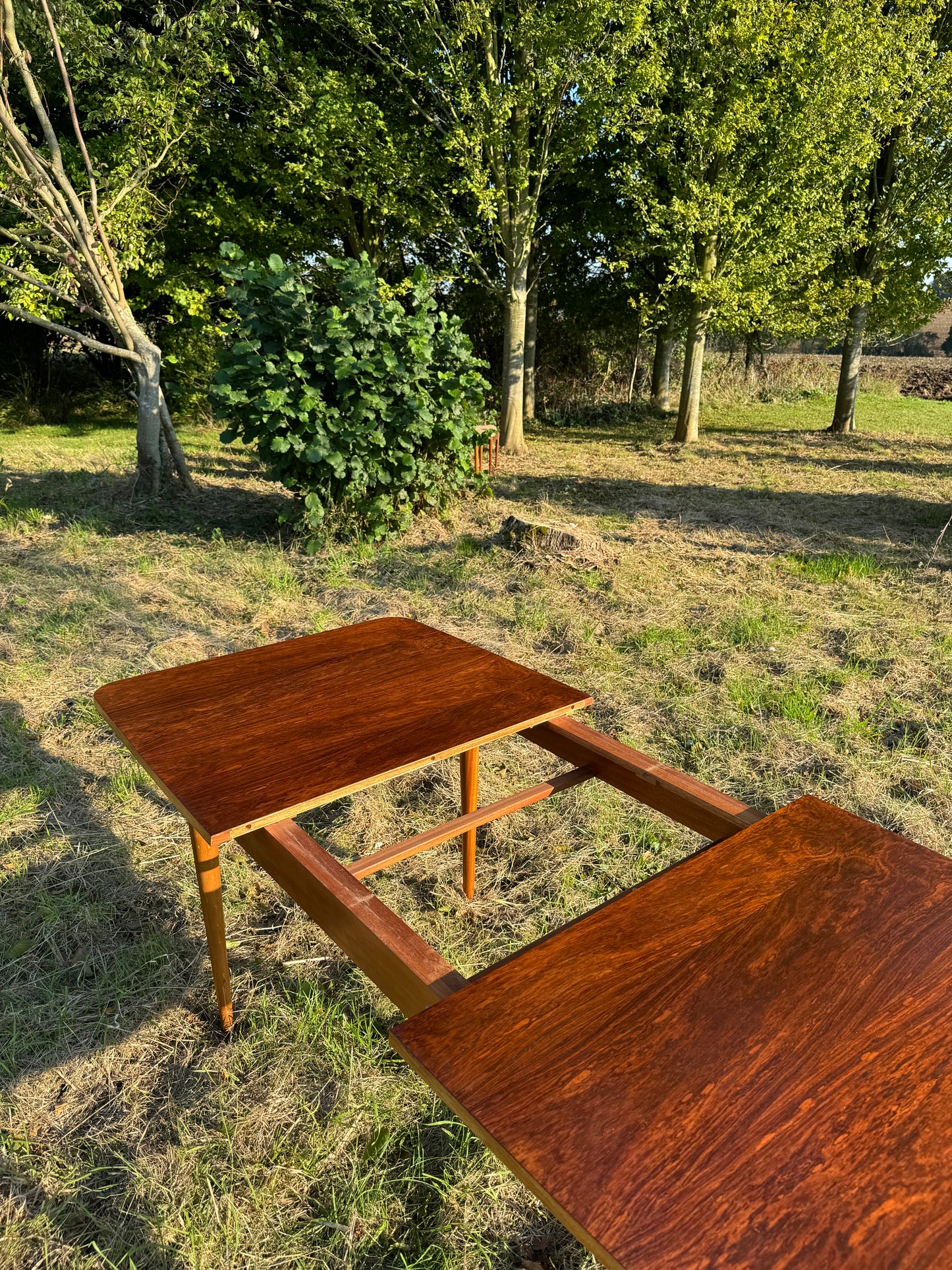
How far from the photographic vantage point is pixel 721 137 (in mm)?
9094

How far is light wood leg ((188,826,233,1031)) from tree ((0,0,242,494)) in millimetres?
5698

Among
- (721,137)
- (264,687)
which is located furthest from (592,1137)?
(721,137)

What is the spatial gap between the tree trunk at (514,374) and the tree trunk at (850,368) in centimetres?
515

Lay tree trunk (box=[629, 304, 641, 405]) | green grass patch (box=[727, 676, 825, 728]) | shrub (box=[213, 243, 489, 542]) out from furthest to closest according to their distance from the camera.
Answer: tree trunk (box=[629, 304, 641, 405])
shrub (box=[213, 243, 489, 542])
green grass patch (box=[727, 676, 825, 728])

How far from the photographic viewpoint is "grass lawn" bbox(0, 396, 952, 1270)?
159 cm

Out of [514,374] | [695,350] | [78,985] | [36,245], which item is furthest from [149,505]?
[695,350]

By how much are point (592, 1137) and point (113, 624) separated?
4352mm

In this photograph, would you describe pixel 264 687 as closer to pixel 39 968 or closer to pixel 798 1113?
pixel 39 968

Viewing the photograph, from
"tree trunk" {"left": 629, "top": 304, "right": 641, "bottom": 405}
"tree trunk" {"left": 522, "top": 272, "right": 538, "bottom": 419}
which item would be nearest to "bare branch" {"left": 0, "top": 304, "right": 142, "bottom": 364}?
"tree trunk" {"left": 522, "top": 272, "right": 538, "bottom": 419}

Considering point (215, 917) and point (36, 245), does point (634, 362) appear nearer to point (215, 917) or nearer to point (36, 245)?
point (36, 245)

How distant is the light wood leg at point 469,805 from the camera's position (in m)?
2.31

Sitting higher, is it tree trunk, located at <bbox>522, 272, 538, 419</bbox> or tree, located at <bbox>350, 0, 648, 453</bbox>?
tree, located at <bbox>350, 0, 648, 453</bbox>

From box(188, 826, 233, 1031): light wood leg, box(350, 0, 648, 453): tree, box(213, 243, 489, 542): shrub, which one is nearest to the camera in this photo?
box(188, 826, 233, 1031): light wood leg

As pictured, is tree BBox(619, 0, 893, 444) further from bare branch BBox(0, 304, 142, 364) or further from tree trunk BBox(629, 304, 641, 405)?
bare branch BBox(0, 304, 142, 364)
